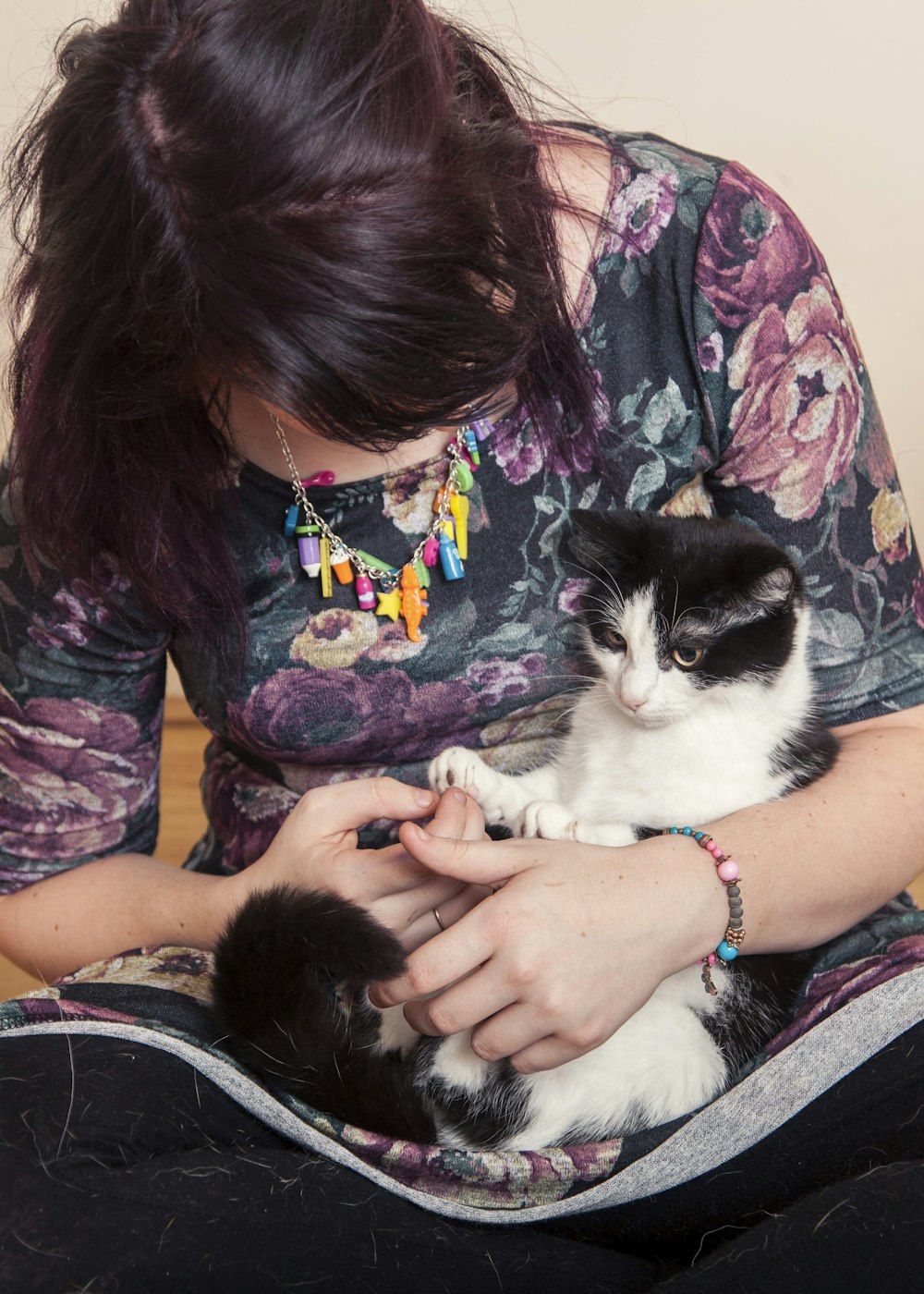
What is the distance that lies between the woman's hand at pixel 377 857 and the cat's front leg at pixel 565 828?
10 cm

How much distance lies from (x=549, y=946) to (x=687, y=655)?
38 cm

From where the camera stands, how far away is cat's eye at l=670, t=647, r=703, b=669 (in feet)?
3.65

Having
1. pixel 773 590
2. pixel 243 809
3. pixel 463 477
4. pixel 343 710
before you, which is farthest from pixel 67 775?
pixel 773 590

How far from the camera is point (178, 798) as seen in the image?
2.49 m

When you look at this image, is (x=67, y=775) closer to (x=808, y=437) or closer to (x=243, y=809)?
(x=243, y=809)

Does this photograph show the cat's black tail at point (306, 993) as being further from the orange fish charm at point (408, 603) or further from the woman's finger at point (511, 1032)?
the orange fish charm at point (408, 603)

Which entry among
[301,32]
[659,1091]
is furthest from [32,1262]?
[301,32]

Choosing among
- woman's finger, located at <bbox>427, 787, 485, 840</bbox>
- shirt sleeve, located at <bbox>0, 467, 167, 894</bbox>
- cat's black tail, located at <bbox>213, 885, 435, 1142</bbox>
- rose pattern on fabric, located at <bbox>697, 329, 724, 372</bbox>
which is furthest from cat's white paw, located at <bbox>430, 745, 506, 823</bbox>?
rose pattern on fabric, located at <bbox>697, 329, 724, 372</bbox>

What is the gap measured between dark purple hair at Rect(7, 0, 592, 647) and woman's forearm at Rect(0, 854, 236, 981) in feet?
1.52

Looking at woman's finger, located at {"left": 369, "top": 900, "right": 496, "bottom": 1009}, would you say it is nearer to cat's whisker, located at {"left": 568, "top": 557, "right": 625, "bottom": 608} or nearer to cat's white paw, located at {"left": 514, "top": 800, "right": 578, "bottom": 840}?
cat's white paw, located at {"left": 514, "top": 800, "right": 578, "bottom": 840}

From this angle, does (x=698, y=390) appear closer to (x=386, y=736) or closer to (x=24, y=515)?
(x=386, y=736)

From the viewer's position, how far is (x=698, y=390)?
41.6 inches

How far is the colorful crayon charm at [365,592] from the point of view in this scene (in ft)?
3.52

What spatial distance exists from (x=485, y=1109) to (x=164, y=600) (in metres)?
0.54
